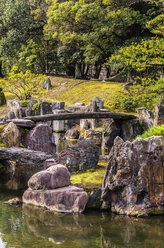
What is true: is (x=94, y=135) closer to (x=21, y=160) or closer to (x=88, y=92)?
(x=21, y=160)

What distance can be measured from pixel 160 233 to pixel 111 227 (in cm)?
158

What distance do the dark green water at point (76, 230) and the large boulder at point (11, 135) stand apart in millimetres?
8086

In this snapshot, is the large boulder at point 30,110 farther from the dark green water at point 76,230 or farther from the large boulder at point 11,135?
the dark green water at point 76,230

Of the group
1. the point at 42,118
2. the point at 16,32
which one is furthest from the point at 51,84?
the point at 42,118

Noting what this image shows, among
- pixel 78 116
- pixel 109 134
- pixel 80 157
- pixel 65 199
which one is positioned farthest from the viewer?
pixel 109 134

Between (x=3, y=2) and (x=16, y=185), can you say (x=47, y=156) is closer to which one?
(x=16, y=185)

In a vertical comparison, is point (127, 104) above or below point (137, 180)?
above

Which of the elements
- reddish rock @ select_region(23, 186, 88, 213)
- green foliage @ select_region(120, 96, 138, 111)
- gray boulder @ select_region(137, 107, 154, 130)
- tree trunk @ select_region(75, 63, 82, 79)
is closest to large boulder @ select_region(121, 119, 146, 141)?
gray boulder @ select_region(137, 107, 154, 130)

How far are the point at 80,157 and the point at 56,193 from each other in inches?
164

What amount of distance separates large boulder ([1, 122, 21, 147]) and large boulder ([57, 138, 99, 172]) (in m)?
5.11

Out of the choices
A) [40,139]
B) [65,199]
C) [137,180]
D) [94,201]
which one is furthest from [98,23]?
[65,199]

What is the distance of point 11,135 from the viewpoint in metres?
19.7

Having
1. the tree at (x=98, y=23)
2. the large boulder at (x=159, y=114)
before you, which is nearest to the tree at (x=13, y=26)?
the tree at (x=98, y=23)

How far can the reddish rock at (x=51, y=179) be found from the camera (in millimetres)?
12039
